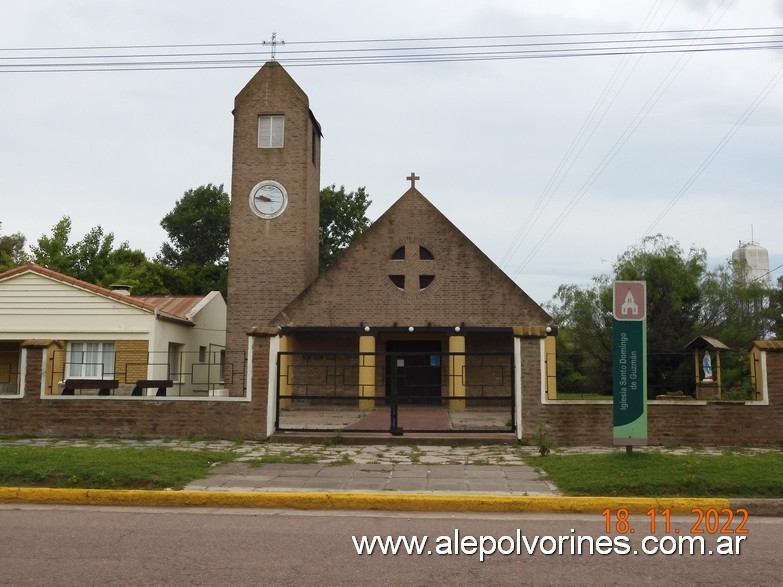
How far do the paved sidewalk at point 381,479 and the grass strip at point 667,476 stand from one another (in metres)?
0.44

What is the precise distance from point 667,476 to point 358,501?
12.4ft

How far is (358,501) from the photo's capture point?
28.7 feet

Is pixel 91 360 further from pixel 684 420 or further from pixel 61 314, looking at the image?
pixel 684 420

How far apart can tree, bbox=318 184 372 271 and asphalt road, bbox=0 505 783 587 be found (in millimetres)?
46930

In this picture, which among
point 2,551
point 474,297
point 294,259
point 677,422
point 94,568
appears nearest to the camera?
point 94,568

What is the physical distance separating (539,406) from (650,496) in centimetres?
510

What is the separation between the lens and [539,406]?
13930 millimetres

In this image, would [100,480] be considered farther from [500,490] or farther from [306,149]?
[306,149]

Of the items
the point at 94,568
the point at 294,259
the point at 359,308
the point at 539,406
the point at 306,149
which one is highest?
the point at 306,149

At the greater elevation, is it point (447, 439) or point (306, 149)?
point (306, 149)

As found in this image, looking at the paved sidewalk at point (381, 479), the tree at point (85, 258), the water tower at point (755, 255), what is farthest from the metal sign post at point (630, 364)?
the water tower at point (755, 255)

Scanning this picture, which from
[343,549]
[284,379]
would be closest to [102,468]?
[343,549]

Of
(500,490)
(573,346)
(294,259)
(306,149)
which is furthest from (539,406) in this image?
(573,346)

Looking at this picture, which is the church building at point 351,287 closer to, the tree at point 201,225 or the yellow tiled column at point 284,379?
the yellow tiled column at point 284,379
